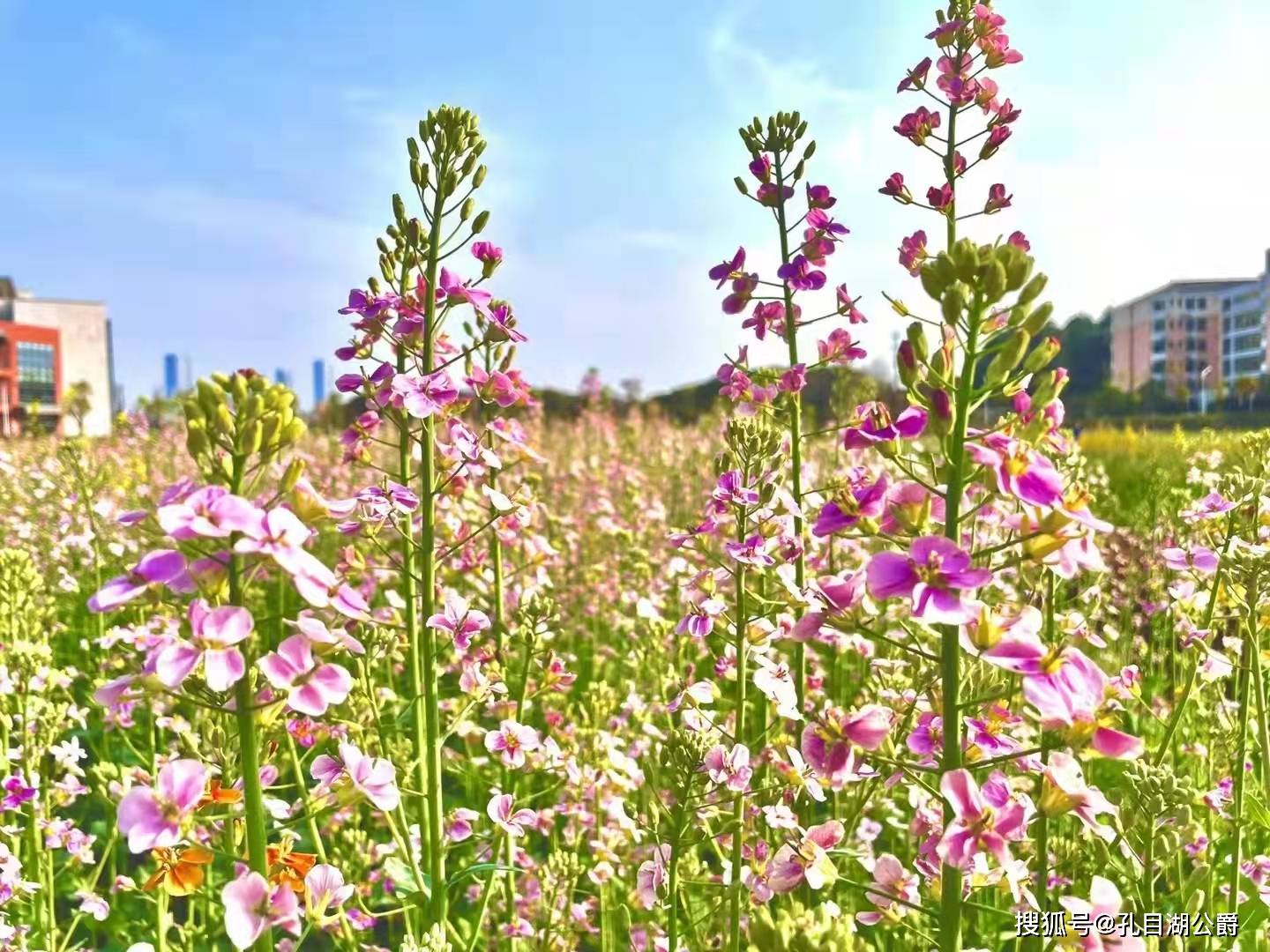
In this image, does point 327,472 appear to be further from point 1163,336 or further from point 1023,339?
point 1163,336

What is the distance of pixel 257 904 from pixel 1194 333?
5095 inches

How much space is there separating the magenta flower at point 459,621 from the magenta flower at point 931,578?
52.2 inches

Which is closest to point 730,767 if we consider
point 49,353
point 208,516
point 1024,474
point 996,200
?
point 1024,474

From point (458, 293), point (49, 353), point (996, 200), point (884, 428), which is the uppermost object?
point (49, 353)

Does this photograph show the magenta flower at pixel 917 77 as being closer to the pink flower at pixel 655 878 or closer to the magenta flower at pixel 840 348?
the magenta flower at pixel 840 348

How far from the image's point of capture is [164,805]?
1.36m

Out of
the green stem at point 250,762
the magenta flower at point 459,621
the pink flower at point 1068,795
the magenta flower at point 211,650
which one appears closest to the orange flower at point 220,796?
the green stem at point 250,762

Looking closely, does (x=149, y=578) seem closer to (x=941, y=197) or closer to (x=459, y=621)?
(x=459, y=621)

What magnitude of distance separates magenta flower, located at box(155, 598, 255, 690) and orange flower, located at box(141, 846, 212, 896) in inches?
14.9

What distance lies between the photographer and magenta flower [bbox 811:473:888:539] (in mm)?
1599

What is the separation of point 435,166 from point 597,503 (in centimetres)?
458

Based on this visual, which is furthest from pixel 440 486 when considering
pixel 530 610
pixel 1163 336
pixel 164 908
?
pixel 1163 336

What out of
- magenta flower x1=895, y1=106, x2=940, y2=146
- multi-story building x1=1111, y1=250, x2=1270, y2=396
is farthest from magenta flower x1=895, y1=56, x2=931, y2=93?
multi-story building x1=1111, y1=250, x2=1270, y2=396

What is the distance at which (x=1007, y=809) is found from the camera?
4.72 feet
